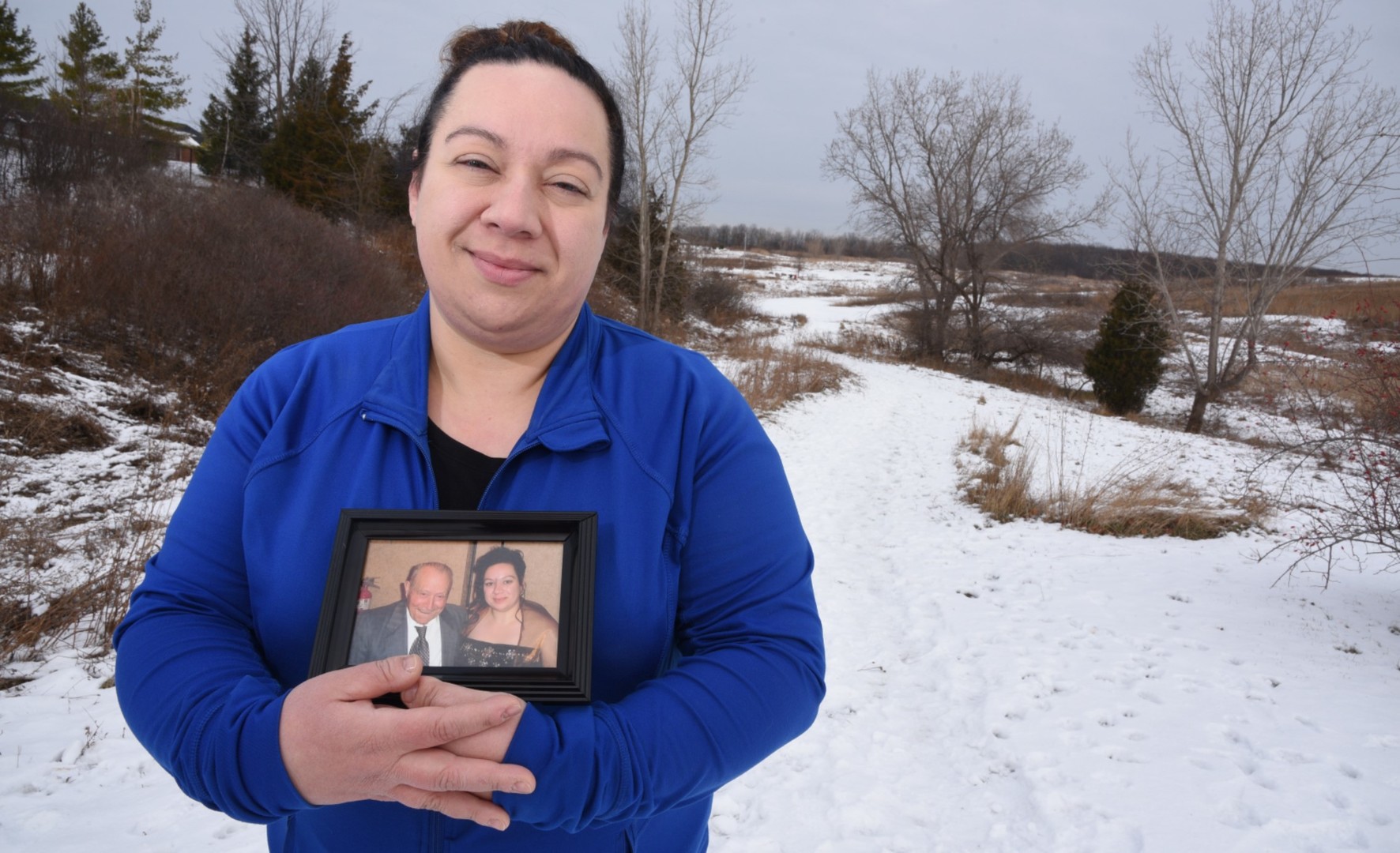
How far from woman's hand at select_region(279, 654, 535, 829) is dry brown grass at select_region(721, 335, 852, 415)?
10.8 metres

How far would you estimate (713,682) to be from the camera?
1.09 metres

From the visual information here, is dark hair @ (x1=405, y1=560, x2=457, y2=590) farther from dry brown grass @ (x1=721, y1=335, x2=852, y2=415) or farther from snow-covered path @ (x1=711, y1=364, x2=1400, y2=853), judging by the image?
dry brown grass @ (x1=721, y1=335, x2=852, y2=415)

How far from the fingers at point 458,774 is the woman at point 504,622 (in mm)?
139

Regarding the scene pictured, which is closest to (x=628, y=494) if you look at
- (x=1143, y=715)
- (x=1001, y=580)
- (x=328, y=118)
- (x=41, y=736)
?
(x=41, y=736)

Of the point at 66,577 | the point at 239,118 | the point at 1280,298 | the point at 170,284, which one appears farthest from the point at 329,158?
the point at 1280,298

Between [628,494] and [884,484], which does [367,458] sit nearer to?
[628,494]

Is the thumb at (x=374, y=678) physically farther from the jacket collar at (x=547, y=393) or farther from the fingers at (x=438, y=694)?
the jacket collar at (x=547, y=393)

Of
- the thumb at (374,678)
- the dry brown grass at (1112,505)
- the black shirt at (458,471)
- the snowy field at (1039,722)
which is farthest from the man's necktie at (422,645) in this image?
the dry brown grass at (1112,505)

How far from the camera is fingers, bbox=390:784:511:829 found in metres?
0.97

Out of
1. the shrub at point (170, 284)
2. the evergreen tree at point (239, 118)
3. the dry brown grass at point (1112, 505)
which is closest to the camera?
the dry brown grass at point (1112, 505)

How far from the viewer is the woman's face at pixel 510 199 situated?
1.25 metres

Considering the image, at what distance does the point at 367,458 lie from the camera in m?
1.23

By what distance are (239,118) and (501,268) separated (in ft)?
115

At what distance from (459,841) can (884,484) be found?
8.19 m
